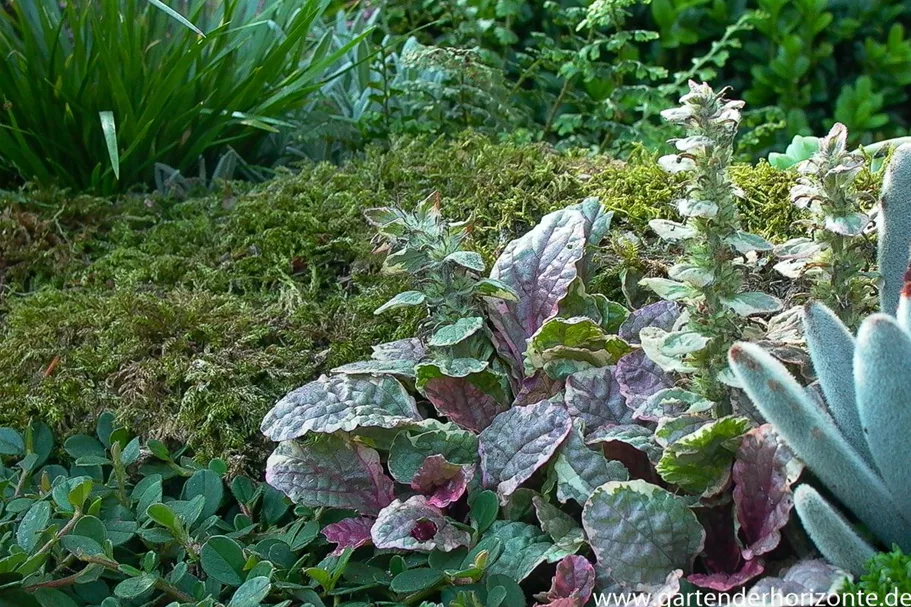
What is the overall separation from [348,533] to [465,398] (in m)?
0.31

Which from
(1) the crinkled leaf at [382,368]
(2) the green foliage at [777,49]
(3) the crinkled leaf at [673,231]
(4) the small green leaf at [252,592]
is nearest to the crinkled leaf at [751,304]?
(3) the crinkled leaf at [673,231]

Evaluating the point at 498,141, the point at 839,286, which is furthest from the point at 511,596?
the point at 498,141

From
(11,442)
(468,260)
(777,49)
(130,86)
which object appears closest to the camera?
(468,260)

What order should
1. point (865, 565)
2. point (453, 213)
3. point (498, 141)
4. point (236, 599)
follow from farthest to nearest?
point (498, 141) < point (453, 213) < point (236, 599) < point (865, 565)

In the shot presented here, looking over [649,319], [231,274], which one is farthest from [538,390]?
[231,274]

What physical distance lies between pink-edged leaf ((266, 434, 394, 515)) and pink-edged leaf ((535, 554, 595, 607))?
33 centimetres

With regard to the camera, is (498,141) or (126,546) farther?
(498,141)

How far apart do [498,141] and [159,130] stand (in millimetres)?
Answer: 1005

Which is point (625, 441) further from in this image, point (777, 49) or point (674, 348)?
point (777, 49)

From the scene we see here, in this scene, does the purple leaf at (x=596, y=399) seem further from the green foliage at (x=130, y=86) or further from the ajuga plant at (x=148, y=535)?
the green foliage at (x=130, y=86)

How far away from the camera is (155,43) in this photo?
8.01ft

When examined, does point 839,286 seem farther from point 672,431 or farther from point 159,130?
point 159,130

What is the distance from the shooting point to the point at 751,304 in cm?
117

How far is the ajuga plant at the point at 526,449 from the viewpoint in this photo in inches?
44.6
